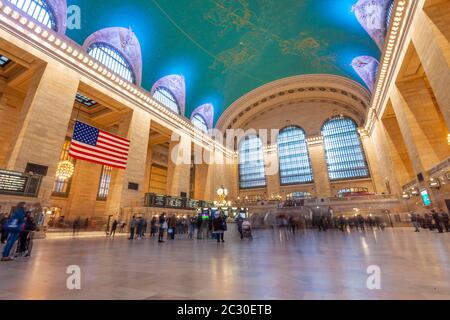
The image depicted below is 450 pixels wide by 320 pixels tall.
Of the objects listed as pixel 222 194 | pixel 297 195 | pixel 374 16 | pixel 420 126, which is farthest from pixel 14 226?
pixel 297 195

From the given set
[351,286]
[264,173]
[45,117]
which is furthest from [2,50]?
[264,173]

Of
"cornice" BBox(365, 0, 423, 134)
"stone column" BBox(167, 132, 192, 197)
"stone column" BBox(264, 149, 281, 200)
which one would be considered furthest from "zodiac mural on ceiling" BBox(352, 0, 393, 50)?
"stone column" BBox(264, 149, 281, 200)

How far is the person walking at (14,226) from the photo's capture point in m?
3.56

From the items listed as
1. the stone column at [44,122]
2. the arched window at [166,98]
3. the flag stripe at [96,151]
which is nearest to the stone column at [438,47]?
the flag stripe at [96,151]

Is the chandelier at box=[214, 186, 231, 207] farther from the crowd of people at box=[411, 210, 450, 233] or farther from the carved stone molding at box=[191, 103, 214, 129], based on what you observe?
the crowd of people at box=[411, 210, 450, 233]

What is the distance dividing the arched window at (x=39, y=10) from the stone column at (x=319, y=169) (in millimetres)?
29199

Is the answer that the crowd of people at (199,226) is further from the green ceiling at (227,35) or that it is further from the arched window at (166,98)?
the arched window at (166,98)

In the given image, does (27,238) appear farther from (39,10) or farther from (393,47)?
(393,47)

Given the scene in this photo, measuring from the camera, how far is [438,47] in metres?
8.92

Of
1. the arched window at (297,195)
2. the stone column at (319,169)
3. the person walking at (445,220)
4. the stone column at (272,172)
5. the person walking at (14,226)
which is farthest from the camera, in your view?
the stone column at (272,172)

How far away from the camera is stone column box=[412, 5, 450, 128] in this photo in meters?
8.84

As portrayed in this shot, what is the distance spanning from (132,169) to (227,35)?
14.0m

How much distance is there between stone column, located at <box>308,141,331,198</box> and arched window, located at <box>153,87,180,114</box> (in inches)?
776

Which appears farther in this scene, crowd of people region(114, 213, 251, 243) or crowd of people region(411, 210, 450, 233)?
crowd of people region(411, 210, 450, 233)
